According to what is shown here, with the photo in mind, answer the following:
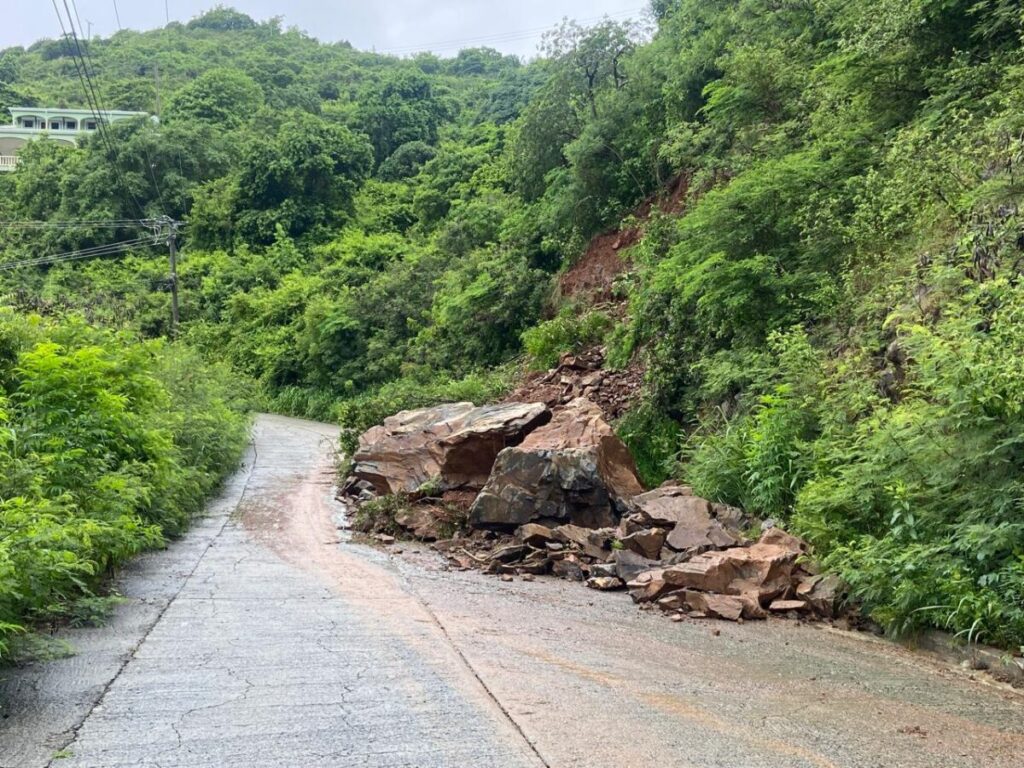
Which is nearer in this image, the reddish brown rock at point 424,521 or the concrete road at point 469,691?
the concrete road at point 469,691

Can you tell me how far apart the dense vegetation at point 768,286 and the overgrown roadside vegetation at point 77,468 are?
5401mm

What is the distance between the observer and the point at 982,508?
6.58 metres

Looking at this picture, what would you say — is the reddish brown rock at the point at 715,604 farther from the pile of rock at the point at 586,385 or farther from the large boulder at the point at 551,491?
the pile of rock at the point at 586,385

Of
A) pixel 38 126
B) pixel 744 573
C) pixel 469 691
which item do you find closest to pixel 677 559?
pixel 744 573

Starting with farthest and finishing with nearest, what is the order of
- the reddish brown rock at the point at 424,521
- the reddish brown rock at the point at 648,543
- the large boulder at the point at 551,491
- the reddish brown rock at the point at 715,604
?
the reddish brown rock at the point at 424,521, the large boulder at the point at 551,491, the reddish brown rock at the point at 648,543, the reddish brown rock at the point at 715,604

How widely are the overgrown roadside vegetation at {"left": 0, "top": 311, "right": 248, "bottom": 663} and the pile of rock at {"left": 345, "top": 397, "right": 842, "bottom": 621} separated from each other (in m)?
3.63

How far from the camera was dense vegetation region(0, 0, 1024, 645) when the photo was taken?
23.2 feet

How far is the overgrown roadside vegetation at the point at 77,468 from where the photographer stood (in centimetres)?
549

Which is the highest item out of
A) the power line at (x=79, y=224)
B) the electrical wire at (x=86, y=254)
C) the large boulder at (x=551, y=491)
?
the power line at (x=79, y=224)

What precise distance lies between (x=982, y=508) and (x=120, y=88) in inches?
2864

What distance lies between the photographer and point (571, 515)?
11008 mm

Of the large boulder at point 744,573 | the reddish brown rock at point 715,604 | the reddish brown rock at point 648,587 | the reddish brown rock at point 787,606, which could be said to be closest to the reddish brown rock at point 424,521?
the reddish brown rock at point 648,587

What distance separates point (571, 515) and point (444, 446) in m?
3.29

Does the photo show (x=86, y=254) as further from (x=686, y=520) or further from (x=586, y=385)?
(x=686, y=520)
